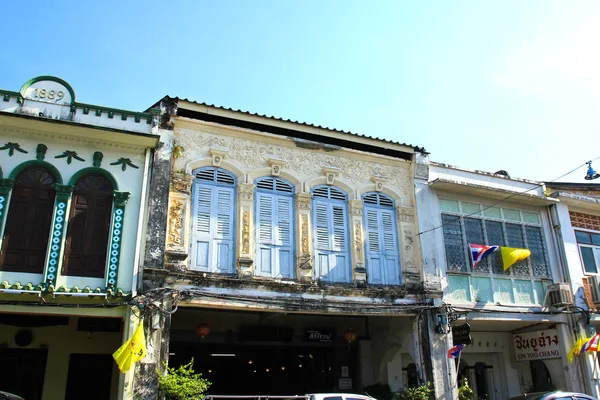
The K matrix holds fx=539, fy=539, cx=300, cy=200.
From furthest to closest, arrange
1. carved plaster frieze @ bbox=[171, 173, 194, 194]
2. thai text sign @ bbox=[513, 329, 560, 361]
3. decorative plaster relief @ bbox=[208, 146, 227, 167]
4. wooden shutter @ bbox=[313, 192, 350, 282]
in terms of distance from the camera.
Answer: thai text sign @ bbox=[513, 329, 560, 361]
wooden shutter @ bbox=[313, 192, 350, 282]
decorative plaster relief @ bbox=[208, 146, 227, 167]
carved plaster frieze @ bbox=[171, 173, 194, 194]

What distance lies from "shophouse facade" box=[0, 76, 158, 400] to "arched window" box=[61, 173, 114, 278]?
2 cm

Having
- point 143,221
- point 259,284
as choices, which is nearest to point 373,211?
point 259,284

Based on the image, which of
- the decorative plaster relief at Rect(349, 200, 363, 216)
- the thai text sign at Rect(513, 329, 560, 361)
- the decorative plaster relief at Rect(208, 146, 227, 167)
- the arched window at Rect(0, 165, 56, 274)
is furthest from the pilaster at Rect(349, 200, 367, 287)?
the arched window at Rect(0, 165, 56, 274)

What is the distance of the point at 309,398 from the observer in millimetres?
10641

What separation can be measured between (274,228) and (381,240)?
2979mm

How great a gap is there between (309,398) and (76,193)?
6251 mm

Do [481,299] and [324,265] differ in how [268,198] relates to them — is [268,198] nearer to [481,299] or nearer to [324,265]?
[324,265]

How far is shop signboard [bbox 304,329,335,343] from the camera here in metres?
14.8

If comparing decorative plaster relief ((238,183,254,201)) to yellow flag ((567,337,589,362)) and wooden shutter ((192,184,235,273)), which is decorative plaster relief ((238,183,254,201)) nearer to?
wooden shutter ((192,184,235,273))

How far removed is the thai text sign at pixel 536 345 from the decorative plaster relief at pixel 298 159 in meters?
5.72

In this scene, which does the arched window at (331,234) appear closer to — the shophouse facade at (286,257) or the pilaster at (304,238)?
the shophouse facade at (286,257)

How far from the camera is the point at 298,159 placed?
13.6 metres

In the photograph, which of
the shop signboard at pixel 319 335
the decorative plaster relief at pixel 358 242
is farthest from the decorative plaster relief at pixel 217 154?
the shop signboard at pixel 319 335

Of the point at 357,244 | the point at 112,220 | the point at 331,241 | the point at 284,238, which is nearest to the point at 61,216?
the point at 112,220
